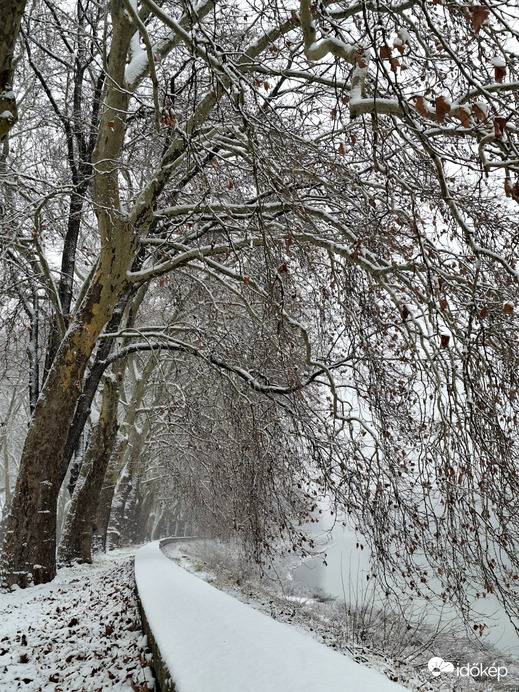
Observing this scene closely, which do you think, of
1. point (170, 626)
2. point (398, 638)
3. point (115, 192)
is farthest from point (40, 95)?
point (398, 638)

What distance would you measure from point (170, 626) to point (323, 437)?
383 cm

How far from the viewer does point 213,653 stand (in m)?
2.21

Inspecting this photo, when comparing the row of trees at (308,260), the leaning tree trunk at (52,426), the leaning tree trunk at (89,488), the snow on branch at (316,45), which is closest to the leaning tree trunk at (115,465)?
the leaning tree trunk at (89,488)

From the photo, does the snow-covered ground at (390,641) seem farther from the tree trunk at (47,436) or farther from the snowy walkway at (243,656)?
the tree trunk at (47,436)

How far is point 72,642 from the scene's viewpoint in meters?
4.18

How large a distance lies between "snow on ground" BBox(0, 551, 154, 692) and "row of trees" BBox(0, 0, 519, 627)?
122 cm

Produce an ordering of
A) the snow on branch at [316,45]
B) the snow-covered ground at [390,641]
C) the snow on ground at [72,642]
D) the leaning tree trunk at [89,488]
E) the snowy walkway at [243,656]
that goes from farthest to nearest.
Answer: the leaning tree trunk at [89,488] < the snow-covered ground at [390,641] < the snow on ground at [72,642] < the snow on branch at [316,45] < the snowy walkway at [243,656]

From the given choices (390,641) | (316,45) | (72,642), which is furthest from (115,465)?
(316,45)

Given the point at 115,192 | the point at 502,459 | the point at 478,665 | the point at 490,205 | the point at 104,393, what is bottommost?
the point at 478,665

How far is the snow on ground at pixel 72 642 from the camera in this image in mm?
3205

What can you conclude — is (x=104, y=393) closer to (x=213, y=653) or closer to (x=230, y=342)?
(x=230, y=342)

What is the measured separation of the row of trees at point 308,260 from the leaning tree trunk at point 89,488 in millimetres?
73

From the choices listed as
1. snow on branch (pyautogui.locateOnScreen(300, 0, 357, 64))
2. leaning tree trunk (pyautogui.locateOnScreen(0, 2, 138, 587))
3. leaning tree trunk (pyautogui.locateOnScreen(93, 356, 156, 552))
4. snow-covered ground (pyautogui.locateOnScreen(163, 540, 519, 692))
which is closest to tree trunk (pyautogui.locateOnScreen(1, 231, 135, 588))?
leaning tree trunk (pyautogui.locateOnScreen(0, 2, 138, 587))

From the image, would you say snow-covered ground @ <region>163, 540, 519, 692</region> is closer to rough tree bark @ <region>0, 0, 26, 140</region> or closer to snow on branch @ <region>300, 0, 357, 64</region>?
snow on branch @ <region>300, 0, 357, 64</region>
